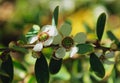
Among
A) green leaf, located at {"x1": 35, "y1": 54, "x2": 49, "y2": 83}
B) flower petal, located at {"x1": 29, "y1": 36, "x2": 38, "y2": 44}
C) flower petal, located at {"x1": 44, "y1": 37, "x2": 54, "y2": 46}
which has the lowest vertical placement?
green leaf, located at {"x1": 35, "y1": 54, "x2": 49, "y2": 83}

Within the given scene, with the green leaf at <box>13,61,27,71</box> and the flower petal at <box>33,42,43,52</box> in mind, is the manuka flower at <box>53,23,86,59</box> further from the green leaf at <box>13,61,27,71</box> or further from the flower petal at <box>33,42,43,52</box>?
the green leaf at <box>13,61,27,71</box>

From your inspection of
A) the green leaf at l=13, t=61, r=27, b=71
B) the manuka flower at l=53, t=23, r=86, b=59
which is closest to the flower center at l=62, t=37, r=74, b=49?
the manuka flower at l=53, t=23, r=86, b=59

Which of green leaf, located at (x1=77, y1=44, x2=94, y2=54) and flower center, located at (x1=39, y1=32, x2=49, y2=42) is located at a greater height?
flower center, located at (x1=39, y1=32, x2=49, y2=42)

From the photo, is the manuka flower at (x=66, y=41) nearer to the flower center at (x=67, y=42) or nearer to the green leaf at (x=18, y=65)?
the flower center at (x=67, y=42)

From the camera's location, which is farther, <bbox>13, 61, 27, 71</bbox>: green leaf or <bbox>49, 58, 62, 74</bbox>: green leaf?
<bbox>13, 61, 27, 71</bbox>: green leaf

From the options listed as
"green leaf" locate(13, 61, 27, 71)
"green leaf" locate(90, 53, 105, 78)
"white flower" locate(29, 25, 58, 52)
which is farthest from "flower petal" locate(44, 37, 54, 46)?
"green leaf" locate(13, 61, 27, 71)

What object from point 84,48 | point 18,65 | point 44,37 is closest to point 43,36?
point 44,37

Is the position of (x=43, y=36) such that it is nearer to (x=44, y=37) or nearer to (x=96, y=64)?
(x=44, y=37)
